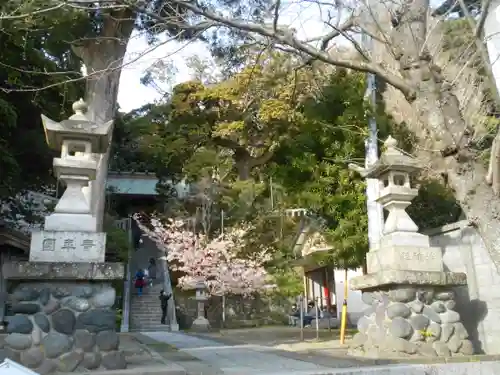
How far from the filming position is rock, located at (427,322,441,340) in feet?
19.8

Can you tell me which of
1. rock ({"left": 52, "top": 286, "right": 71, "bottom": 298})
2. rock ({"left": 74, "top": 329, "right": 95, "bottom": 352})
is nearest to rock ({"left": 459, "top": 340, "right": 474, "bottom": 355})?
rock ({"left": 74, "top": 329, "right": 95, "bottom": 352})

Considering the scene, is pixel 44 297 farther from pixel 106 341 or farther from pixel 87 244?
pixel 106 341

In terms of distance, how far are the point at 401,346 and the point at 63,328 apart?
401cm

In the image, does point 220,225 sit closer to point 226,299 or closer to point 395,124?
point 226,299

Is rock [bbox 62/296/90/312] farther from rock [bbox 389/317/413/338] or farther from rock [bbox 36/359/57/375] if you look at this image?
rock [bbox 389/317/413/338]

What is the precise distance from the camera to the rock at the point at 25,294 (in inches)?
199

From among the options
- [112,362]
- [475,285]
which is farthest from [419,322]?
[112,362]

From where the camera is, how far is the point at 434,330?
6059 mm

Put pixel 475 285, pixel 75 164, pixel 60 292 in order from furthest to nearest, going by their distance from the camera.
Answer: pixel 475 285
pixel 75 164
pixel 60 292

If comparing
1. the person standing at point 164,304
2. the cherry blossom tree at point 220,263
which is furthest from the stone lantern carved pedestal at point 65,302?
the person standing at point 164,304

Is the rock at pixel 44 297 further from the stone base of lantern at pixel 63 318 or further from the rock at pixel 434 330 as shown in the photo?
the rock at pixel 434 330

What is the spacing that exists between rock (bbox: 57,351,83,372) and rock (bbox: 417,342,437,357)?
404 centimetres

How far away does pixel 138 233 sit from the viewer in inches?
1139

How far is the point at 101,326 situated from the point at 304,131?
7.13 m
